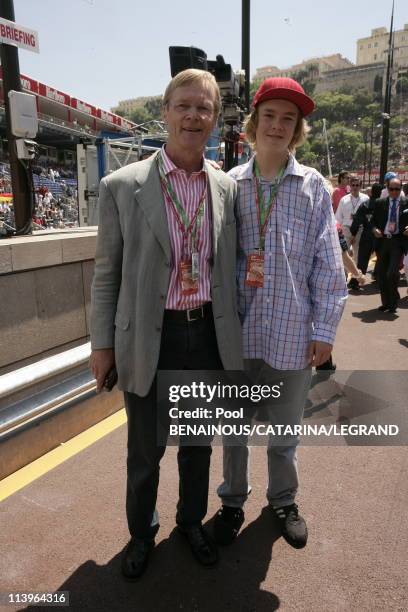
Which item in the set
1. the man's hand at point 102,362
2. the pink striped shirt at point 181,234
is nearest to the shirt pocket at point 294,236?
the pink striped shirt at point 181,234

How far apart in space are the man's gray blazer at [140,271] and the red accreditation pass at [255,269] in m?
0.09

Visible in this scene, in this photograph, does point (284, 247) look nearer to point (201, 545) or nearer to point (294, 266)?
point (294, 266)

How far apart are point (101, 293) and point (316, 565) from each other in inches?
59.5

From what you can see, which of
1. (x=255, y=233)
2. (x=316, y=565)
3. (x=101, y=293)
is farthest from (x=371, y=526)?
(x=101, y=293)

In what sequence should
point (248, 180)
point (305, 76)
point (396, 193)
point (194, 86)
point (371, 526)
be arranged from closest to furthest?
1. point (194, 86)
2. point (248, 180)
3. point (371, 526)
4. point (396, 193)
5. point (305, 76)

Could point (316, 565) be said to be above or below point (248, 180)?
below

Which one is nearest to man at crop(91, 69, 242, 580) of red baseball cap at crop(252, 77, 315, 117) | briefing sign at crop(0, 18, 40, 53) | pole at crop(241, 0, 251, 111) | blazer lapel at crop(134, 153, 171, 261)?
blazer lapel at crop(134, 153, 171, 261)

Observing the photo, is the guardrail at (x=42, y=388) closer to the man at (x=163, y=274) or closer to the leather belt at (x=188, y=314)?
the man at (x=163, y=274)

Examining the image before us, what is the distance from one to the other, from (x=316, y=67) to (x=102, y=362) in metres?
156

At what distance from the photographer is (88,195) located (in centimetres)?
1155

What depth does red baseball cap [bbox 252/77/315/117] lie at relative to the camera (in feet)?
6.59

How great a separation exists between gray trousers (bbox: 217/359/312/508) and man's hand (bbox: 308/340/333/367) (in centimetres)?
11

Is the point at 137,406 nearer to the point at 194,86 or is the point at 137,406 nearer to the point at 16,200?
the point at 194,86

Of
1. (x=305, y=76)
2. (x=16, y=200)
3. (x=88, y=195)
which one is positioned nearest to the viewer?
(x=16, y=200)
